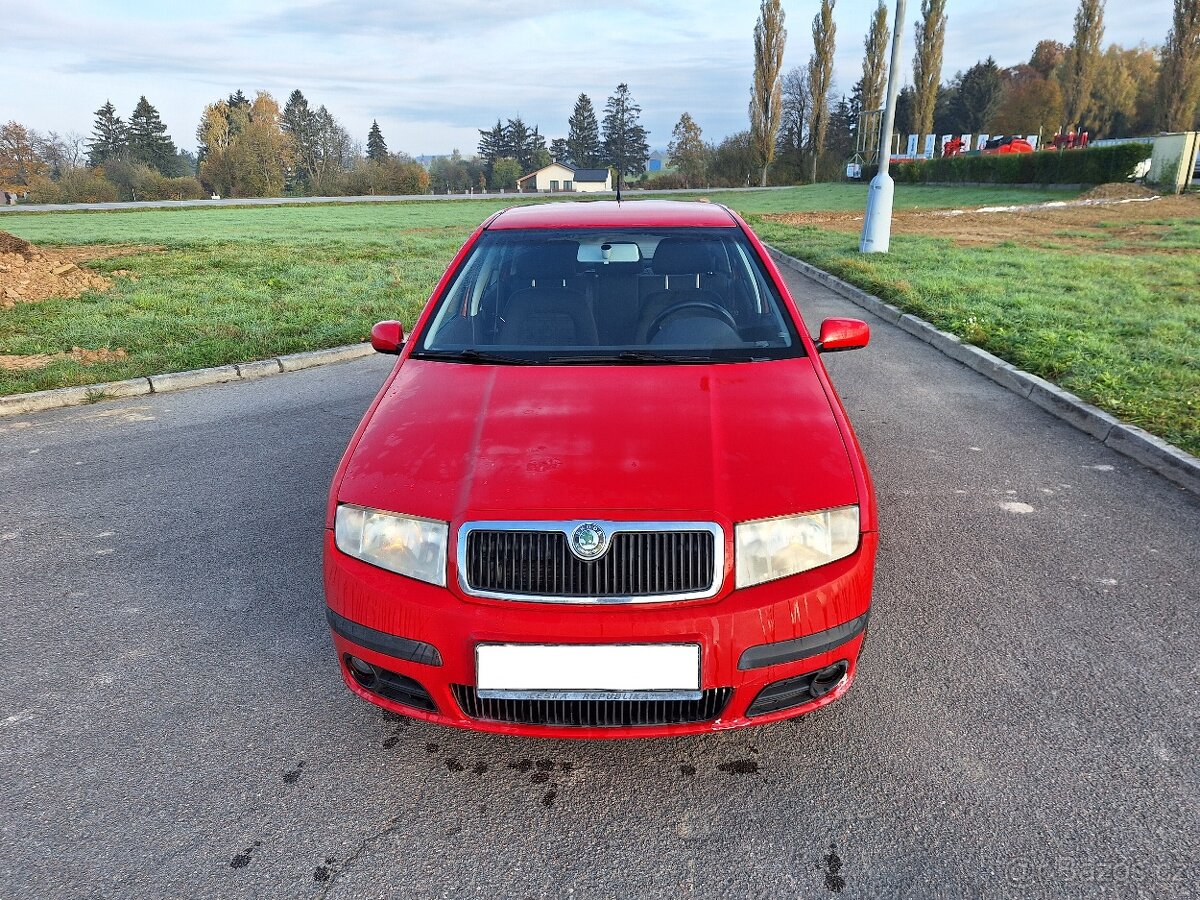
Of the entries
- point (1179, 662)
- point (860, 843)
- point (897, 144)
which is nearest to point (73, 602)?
point (860, 843)

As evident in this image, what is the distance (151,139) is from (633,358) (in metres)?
100

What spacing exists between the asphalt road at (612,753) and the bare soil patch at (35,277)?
809 cm

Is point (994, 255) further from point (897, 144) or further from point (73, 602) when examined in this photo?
point (897, 144)

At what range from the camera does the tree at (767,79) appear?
6253 centimetres

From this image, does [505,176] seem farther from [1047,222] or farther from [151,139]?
[1047,222]

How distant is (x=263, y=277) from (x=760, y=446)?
1260 centimetres

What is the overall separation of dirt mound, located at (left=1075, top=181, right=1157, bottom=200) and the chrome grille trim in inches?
1205

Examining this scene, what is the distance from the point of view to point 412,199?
53.1m

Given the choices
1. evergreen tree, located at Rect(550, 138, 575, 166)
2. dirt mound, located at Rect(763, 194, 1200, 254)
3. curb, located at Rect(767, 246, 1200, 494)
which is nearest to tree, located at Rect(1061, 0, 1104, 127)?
dirt mound, located at Rect(763, 194, 1200, 254)

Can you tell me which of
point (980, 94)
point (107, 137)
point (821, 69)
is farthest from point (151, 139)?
point (980, 94)

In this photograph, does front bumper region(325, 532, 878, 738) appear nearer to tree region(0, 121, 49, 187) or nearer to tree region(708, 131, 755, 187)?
tree region(708, 131, 755, 187)

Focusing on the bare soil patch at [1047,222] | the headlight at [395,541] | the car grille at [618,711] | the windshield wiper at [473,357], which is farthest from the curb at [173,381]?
the bare soil patch at [1047,222]

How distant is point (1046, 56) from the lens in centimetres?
8262

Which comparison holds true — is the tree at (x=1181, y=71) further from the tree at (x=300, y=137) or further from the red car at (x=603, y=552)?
the tree at (x=300, y=137)
